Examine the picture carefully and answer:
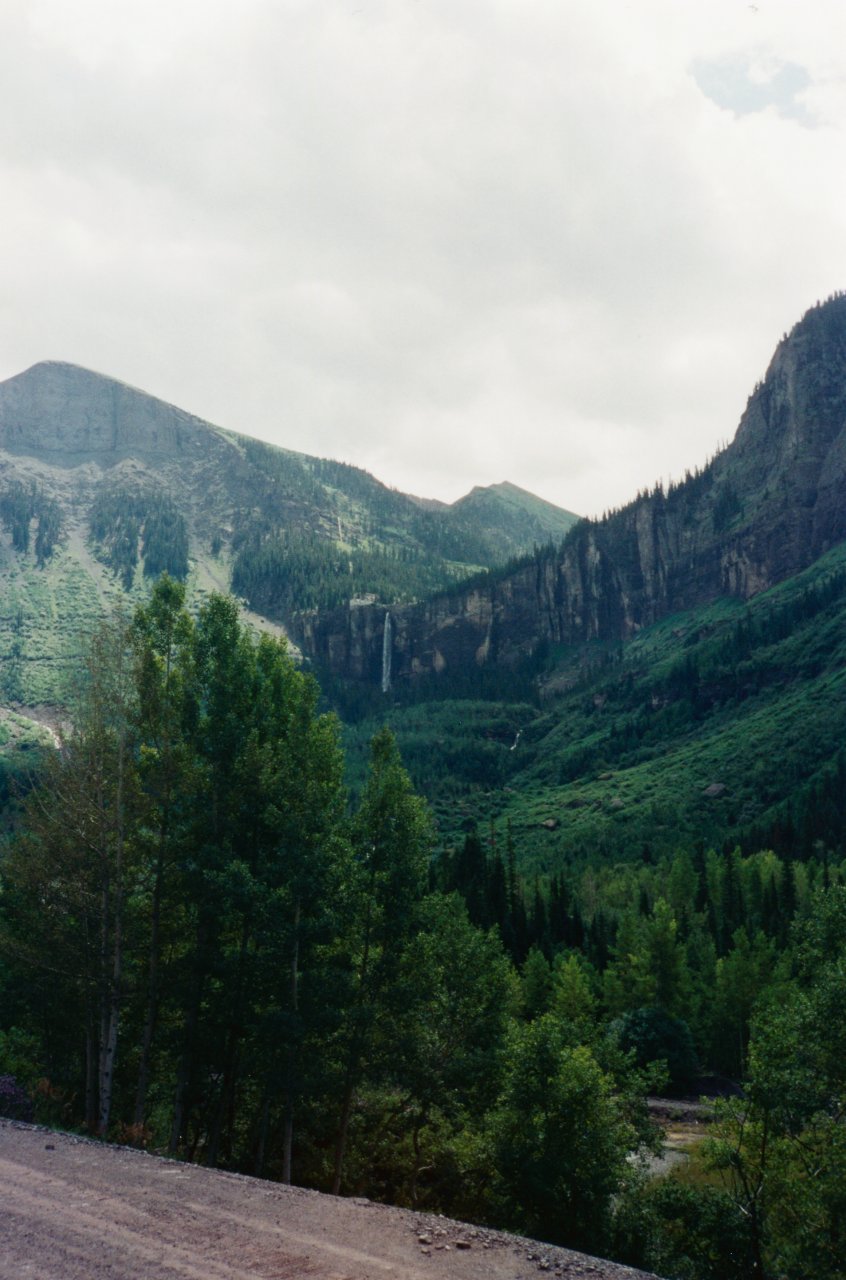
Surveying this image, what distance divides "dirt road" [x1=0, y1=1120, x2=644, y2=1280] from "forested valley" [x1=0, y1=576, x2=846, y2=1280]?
23.5 feet

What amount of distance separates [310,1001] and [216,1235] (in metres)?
12.7

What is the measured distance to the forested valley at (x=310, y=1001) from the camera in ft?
73.3

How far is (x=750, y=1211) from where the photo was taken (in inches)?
869

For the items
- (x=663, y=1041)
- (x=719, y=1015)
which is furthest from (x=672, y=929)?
(x=663, y=1041)

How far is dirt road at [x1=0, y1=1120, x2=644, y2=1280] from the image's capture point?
10625mm

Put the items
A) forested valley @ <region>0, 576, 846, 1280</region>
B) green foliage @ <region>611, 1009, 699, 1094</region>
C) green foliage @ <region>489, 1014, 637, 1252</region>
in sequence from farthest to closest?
green foliage @ <region>611, 1009, 699, 1094</region> → forested valley @ <region>0, 576, 846, 1280</region> → green foliage @ <region>489, 1014, 637, 1252</region>

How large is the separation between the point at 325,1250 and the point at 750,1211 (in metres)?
16.4

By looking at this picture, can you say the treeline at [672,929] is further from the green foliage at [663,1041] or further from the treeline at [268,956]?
the treeline at [268,956]

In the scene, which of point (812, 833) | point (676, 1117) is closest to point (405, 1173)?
point (676, 1117)

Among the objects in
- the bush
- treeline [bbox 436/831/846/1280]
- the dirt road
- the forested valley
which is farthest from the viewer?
the forested valley

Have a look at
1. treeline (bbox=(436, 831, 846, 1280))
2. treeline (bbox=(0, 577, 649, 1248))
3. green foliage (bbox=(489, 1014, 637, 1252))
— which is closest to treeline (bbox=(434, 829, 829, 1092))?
treeline (bbox=(436, 831, 846, 1280))

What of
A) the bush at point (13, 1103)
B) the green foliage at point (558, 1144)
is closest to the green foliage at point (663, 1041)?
the green foliage at point (558, 1144)

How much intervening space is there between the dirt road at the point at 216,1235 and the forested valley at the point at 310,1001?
715 centimetres

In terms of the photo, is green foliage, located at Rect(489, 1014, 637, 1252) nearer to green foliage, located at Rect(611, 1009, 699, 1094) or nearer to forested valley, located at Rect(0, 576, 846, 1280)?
forested valley, located at Rect(0, 576, 846, 1280)
